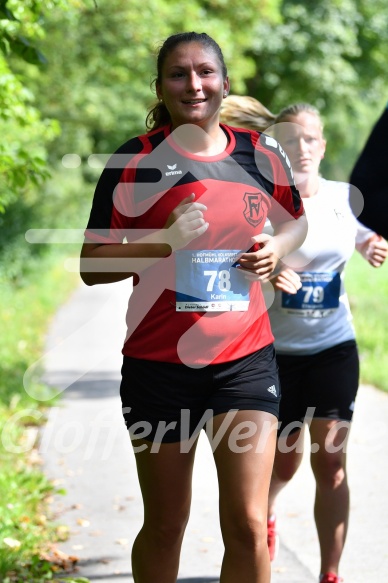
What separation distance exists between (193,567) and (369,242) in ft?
5.78

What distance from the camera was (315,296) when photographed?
15.7 feet

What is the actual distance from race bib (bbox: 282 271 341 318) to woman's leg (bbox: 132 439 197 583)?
4.01 feet

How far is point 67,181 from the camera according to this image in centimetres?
3231

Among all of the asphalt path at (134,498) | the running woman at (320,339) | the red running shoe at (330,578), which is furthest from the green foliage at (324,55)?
the red running shoe at (330,578)

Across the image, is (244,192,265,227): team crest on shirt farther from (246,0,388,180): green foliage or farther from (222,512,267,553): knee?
(246,0,388,180): green foliage

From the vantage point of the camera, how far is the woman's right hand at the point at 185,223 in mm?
3498

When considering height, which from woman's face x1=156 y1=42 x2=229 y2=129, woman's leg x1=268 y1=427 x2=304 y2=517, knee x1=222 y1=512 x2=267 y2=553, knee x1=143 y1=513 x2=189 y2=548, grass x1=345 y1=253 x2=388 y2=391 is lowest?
grass x1=345 y1=253 x2=388 y2=391

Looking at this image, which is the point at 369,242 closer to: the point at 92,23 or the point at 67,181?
the point at 92,23

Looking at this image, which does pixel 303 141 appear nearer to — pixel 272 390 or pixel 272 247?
pixel 272 247

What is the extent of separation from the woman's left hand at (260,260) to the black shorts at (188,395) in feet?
0.94

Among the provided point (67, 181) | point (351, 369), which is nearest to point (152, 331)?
point (351, 369)

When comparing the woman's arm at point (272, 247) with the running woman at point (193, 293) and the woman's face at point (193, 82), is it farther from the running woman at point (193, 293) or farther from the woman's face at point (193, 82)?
the woman's face at point (193, 82)

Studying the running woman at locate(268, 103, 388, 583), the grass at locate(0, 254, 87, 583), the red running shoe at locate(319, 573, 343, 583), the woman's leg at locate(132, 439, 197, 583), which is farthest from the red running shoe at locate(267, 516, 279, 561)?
the woman's leg at locate(132, 439, 197, 583)

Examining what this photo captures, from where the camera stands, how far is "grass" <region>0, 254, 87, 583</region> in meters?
5.06
